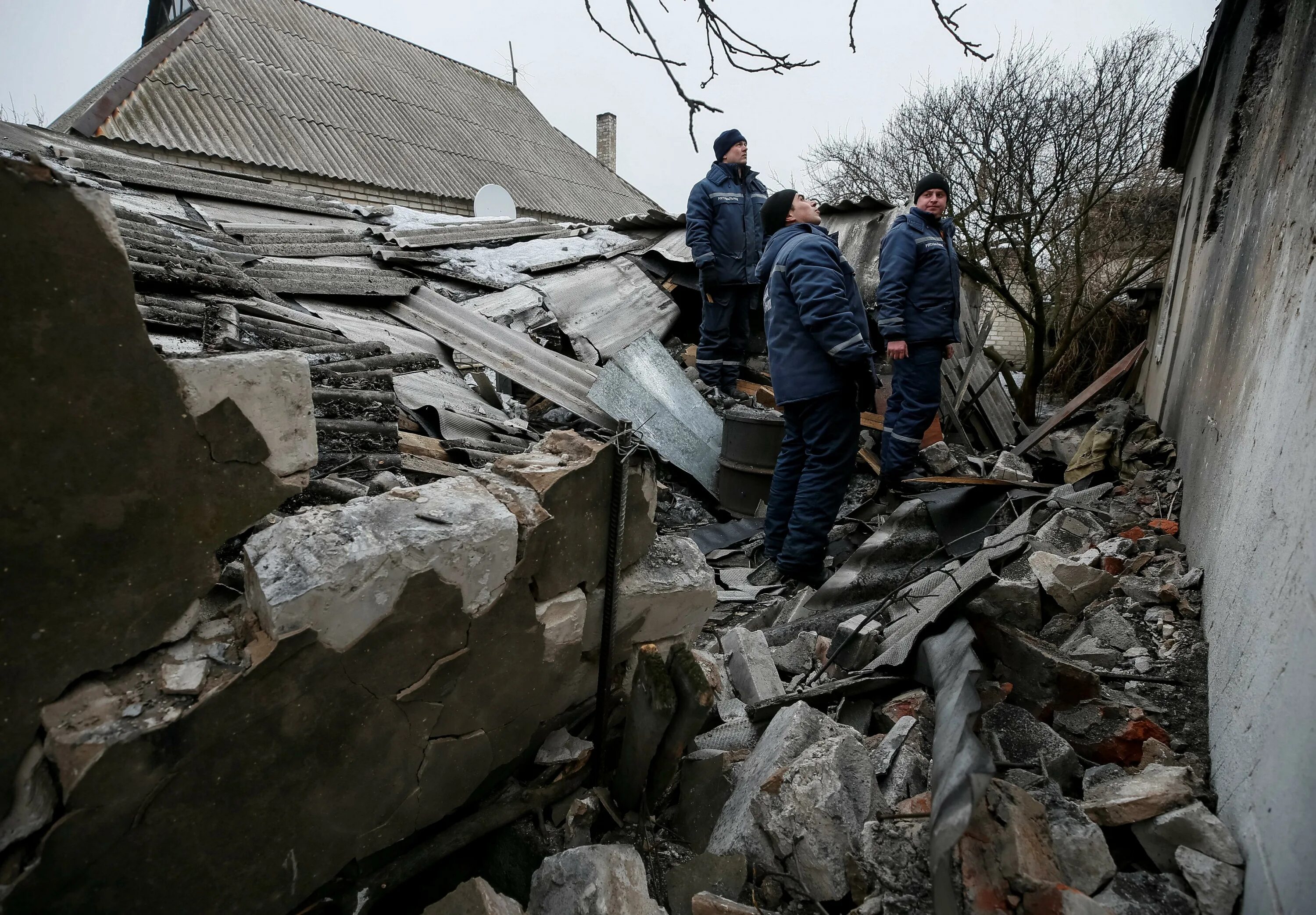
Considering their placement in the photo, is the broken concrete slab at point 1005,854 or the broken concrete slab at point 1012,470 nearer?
the broken concrete slab at point 1005,854

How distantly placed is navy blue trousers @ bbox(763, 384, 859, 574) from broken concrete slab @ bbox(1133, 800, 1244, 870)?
238 cm

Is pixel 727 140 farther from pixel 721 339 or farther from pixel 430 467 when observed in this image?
pixel 430 467

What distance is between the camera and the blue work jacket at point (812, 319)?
385cm

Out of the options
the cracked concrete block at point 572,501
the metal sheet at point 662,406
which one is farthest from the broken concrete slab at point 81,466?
the metal sheet at point 662,406

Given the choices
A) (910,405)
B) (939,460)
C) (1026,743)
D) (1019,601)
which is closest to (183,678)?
(1026,743)

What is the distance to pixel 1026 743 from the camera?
2236mm

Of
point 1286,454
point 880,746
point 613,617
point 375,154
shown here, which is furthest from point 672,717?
point 375,154

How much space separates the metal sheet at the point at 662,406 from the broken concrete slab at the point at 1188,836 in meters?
3.57

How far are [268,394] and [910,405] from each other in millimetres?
4282

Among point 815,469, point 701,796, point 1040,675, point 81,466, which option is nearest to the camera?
point 81,466

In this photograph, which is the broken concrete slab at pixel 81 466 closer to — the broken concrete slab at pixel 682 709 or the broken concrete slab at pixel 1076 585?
the broken concrete slab at pixel 682 709

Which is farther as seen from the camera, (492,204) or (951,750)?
(492,204)

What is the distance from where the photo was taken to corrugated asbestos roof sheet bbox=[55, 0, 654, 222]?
37.1ft

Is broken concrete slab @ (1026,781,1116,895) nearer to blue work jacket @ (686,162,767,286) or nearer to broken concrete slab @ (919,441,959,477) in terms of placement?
broken concrete slab @ (919,441,959,477)
